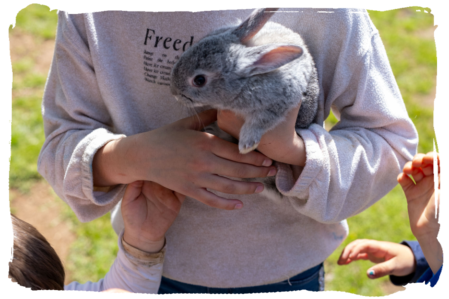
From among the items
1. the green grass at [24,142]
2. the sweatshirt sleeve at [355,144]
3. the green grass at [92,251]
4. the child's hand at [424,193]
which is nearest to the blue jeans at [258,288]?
the sweatshirt sleeve at [355,144]

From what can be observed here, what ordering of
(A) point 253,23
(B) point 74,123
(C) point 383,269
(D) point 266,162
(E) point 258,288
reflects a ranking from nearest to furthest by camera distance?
(A) point 253,23 < (D) point 266,162 < (B) point 74,123 < (E) point 258,288 < (C) point 383,269

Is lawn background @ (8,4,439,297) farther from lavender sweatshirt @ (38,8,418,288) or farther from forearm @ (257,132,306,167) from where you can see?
forearm @ (257,132,306,167)

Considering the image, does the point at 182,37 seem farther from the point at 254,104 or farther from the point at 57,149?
the point at 57,149

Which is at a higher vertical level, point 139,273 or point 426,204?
point 426,204

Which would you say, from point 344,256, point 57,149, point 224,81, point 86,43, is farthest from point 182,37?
point 344,256

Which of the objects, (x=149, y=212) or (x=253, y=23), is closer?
(x=253, y=23)

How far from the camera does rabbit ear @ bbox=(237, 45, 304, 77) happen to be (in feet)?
4.01

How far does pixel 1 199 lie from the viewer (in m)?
1.06

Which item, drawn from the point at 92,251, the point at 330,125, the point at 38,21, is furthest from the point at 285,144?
the point at 38,21

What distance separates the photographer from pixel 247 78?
1365 millimetres

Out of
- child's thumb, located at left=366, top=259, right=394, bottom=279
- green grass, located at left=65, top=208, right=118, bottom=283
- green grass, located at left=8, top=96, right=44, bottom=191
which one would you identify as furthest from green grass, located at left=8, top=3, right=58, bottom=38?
child's thumb, located at left=366, top=259, right=394, bottom=279

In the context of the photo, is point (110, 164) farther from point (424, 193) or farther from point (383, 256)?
point (383, 256)

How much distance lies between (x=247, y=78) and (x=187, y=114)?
29 centimetres

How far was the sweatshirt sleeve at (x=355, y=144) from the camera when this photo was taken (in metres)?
1.31
